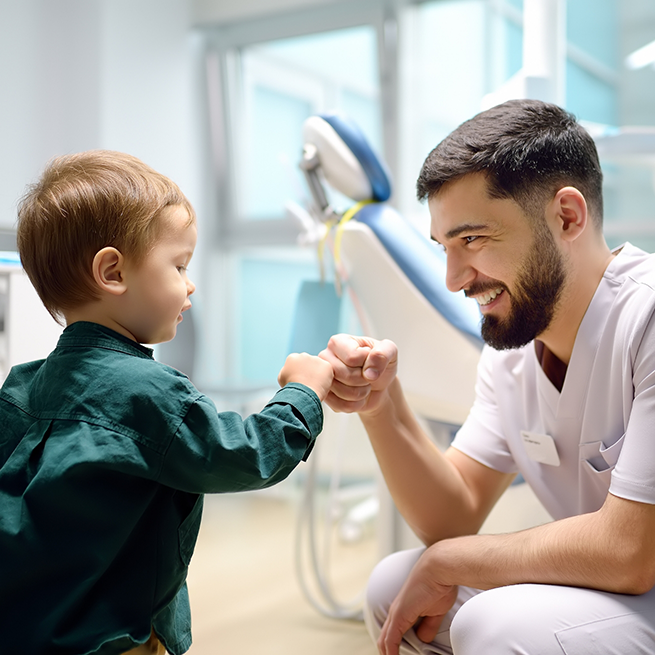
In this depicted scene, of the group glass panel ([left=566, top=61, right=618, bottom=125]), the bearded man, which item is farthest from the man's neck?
glass panel ([left=566, top=61, right=618, bottom=125])

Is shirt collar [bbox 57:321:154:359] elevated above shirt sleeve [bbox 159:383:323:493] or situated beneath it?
elevated above

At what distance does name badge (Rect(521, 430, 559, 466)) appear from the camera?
1139 millimetres

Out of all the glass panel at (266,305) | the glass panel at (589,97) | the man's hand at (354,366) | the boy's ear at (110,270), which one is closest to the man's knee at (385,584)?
the man's hand at (354,366)

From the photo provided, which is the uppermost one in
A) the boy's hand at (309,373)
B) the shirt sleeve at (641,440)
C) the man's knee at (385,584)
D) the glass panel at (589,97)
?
the glass panel at (589,97)

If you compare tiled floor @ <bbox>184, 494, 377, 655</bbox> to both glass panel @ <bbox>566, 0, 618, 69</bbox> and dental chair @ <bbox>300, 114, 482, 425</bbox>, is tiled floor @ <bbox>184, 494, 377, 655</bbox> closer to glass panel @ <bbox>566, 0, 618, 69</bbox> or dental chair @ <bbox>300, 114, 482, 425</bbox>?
dental chair @ <bbox>300, 114, 482, 425</bbox>

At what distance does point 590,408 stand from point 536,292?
19cm

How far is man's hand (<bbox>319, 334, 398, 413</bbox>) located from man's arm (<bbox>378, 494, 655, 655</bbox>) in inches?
10.5

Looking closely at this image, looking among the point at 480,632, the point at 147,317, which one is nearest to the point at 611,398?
the point at 480,632

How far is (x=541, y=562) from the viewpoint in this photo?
965 millimetres

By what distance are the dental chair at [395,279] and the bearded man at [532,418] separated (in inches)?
11.7

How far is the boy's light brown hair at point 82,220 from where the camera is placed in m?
0.85

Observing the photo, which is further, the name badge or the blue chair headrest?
the blue chair headrest

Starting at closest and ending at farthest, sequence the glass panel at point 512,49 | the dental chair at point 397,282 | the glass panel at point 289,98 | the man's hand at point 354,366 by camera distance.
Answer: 1. the man's hand at point 354,366
2. the dental chair at point 397,282
3. the glass panel at point 512,49
4. the glass panel at point 289,98

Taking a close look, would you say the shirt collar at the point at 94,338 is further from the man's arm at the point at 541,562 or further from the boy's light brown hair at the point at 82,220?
the man's arm at the point at 541,562
